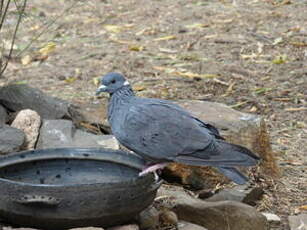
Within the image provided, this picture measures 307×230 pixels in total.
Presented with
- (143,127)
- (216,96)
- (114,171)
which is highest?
(143,127)

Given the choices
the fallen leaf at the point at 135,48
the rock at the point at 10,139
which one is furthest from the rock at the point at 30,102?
the fallen leaf at the point at 135,48

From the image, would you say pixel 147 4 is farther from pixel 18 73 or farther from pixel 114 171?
pixel 114 171

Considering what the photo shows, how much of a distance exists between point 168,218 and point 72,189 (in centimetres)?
100

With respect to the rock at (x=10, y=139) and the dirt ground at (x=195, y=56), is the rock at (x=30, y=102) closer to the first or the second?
the rock at (x=10, y=139)

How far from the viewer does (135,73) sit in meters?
8.36

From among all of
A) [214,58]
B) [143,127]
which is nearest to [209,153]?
[143,127]

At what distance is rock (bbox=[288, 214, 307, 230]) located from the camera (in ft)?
16.9

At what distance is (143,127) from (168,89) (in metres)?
3.29

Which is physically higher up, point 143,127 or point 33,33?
point 143,127

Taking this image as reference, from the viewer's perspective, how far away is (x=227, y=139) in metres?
5.63

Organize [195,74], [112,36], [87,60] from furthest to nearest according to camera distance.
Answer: [112,36]
[87,60]
[195,74]

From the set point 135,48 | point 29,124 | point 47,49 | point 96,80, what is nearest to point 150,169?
point 29,124

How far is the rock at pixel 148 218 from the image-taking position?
471 cm

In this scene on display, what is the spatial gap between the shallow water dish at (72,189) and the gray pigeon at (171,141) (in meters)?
0.16
